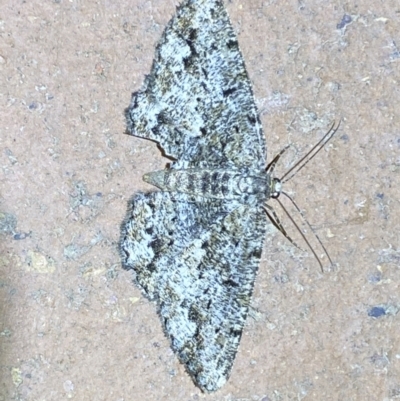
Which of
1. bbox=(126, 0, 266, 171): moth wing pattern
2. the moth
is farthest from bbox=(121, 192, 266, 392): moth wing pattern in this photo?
bbox=(126, 0, 266, 171): moth wing pattern

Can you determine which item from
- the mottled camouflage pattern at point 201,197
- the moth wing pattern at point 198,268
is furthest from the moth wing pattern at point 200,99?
the moth wing pattern at point 198,268

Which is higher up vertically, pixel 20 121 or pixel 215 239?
pixel 20 121

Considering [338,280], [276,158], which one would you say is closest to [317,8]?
[276,158]

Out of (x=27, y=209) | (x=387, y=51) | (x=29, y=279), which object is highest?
(x=387, y=51)

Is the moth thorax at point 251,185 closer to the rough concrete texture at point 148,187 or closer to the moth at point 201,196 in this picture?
the moth at point 201,196

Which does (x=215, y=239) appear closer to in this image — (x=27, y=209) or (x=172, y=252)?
(x=172, y=252)

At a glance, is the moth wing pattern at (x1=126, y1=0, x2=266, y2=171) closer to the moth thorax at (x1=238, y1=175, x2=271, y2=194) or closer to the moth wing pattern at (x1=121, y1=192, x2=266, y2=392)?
the moth thorax at (x1=238, y1=175, x2=271, y2=194)

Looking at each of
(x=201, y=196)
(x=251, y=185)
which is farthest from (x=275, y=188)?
(x=201, y=196)
